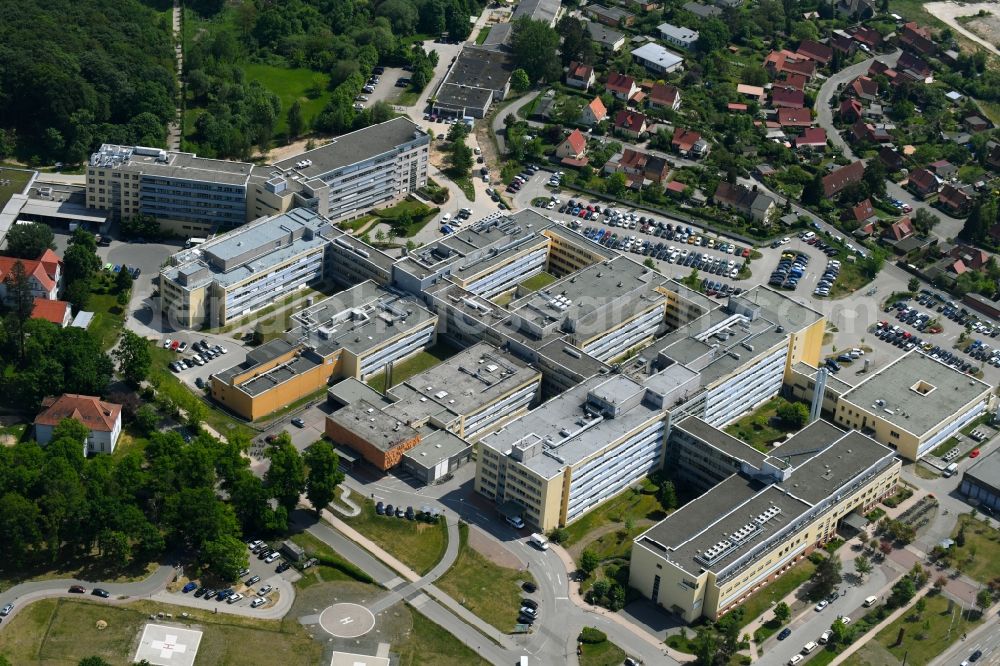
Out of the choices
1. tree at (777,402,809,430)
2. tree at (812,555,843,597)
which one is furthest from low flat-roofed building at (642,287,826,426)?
tree at (812,555,843,597)

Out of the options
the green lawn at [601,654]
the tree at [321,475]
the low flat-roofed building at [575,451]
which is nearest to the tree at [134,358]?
the tree at [321,475]

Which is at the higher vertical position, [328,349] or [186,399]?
[328,349]

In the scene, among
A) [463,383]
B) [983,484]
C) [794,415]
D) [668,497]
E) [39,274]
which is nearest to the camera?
[668,497]

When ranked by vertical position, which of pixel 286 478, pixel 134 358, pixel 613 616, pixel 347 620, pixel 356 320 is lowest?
pixel 347 620

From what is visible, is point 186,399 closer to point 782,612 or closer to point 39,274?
point 39,274

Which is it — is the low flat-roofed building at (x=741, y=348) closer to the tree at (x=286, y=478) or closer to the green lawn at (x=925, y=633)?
the green lawn at (x=925, y=633)

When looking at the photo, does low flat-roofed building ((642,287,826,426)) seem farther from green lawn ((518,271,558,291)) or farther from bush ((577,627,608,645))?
bush ((577,627,608,645))

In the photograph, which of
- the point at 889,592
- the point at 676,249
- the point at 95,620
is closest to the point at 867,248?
the point at 676,249

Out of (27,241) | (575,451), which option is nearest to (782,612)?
(575,451)
